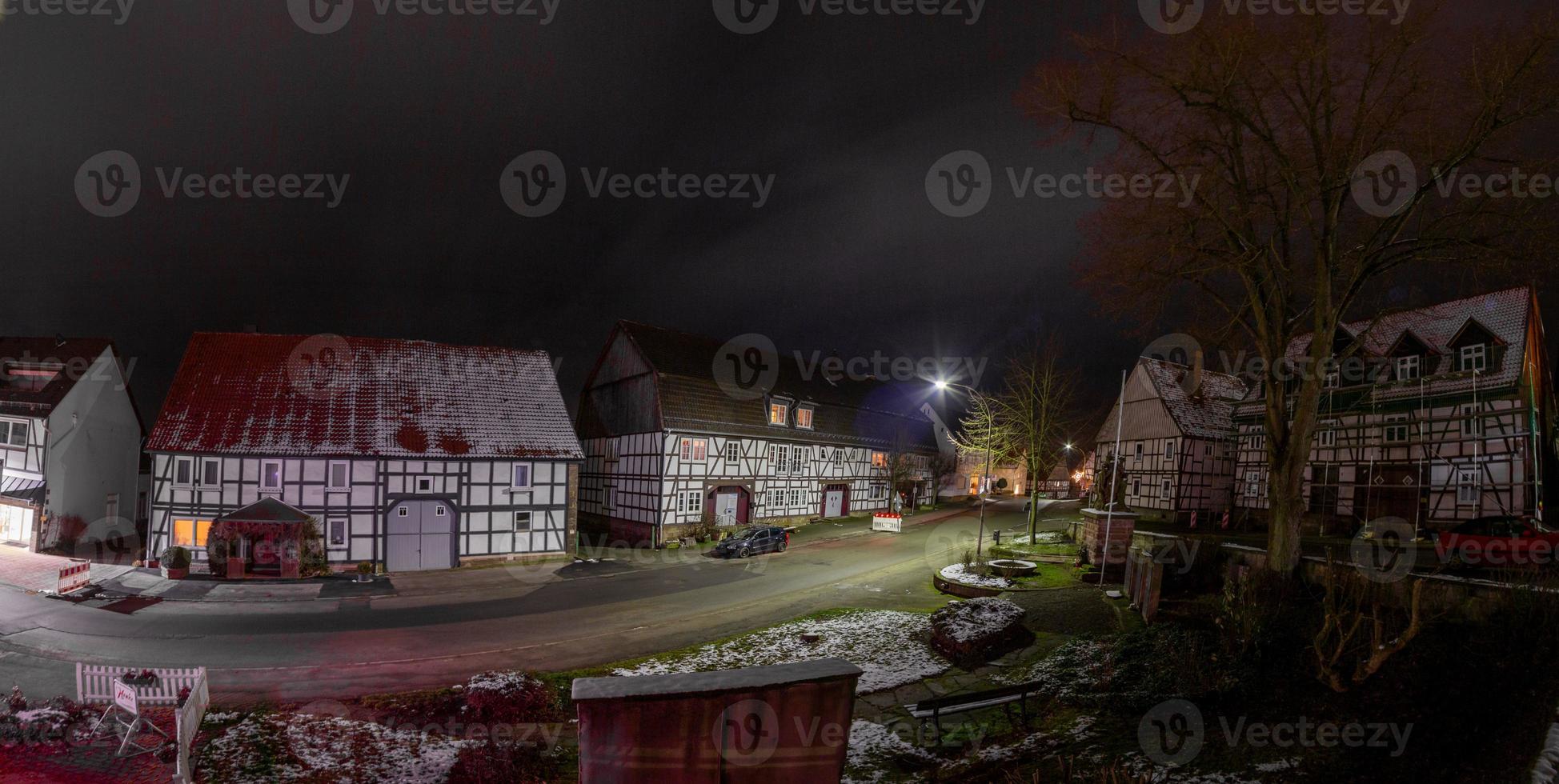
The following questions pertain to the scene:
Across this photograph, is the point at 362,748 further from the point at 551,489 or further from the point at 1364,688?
the point at 551,489

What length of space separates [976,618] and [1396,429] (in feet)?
79.5

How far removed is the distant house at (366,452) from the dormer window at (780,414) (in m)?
11.3

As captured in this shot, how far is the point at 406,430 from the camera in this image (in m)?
25.7

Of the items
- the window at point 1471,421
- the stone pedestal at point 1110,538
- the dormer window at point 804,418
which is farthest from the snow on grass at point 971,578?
the window at point 1471,421

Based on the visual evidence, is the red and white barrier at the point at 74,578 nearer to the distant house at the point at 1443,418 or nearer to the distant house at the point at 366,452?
the distant house at the point at 366,452

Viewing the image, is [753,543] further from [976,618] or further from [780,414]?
[976,618]

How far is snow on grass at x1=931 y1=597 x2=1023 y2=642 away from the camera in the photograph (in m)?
13.6

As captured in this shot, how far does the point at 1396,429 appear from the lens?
89.0 ft

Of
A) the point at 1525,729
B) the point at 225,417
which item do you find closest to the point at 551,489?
the point at 225,417

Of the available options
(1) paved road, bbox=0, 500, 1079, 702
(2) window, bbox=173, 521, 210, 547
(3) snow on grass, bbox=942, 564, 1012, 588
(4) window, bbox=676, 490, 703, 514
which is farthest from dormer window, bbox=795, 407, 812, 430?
(2) window, bbox=173, 521, 210, 547

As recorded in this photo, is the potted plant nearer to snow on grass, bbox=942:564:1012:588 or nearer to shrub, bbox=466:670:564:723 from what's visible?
shrub, bbox=466:670:564:723

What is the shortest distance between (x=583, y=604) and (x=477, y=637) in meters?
3.75

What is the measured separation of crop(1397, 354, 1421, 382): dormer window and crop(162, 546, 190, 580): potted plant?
144ft

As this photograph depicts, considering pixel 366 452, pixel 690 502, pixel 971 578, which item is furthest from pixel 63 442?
pixel 971 578
